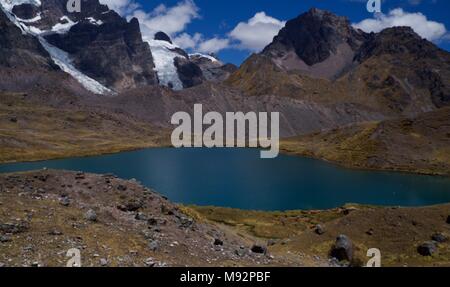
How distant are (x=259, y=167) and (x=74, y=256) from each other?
12812 cm

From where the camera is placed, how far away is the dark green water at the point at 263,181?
317 feet

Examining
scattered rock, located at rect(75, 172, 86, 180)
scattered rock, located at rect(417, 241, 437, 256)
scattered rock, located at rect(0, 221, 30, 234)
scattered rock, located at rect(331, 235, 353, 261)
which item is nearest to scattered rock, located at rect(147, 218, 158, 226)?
scattered rock, located at rect(0, 221, 30, 234)

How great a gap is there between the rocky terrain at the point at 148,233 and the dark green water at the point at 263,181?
35.5 m

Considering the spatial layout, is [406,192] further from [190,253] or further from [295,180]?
[190,253]

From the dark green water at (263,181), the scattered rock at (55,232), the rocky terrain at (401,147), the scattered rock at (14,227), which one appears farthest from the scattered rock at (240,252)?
the rocky terrain at (401,147)

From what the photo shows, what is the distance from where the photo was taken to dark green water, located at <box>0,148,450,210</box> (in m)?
96.7

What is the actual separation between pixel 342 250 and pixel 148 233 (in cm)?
1886

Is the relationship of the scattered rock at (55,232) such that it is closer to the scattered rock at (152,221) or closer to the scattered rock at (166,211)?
the scattered rock at (152,221)

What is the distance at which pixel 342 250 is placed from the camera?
4197cm

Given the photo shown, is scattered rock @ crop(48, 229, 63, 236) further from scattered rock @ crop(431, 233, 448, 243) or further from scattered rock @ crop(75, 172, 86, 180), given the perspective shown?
scattered rock @ crop(431, 233, 448, 243)

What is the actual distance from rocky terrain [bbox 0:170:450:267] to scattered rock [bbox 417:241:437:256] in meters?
0.09
